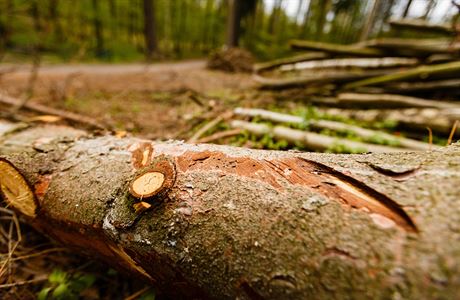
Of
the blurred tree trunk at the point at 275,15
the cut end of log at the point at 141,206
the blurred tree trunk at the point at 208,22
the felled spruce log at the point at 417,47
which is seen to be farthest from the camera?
the blurred tree trunk at the point at 208,22

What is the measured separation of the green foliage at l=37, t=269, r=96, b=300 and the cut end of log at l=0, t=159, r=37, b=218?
440 millimetres

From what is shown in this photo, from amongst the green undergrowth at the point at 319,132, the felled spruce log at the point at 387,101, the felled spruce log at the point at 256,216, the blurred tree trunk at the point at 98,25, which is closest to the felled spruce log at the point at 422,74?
the felled spruce log at the point at 387,101

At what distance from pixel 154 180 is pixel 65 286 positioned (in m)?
1.05

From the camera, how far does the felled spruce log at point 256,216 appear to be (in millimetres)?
738

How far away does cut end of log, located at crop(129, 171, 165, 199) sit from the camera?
110cm

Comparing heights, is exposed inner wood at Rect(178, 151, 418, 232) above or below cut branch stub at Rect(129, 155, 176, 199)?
above

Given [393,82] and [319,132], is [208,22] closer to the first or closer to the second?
[393,82]

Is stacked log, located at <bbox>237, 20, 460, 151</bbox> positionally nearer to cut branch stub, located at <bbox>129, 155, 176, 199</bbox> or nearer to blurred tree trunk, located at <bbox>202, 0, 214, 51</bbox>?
cut branch stub, located at <bbox>129, 155, 176, 199</bbox>

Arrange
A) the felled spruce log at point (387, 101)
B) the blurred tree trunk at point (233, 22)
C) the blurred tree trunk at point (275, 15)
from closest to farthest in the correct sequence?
the felled spruce log at point (387, 101), the blurred tree trunk at point (233, 22), the blurred tree trunk at point (275, 15)

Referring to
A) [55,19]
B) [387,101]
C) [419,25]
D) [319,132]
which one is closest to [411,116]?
[387,101]

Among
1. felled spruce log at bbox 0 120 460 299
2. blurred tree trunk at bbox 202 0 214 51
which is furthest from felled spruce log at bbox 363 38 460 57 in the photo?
blurred tree trunk at bbox 202 0 214 51

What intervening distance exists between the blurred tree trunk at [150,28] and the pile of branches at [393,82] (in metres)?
10.1

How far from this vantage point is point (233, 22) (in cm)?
1022

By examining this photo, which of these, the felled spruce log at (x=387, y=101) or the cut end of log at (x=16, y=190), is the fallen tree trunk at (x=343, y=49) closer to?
the felled spruce log at (x=387, y=101)
